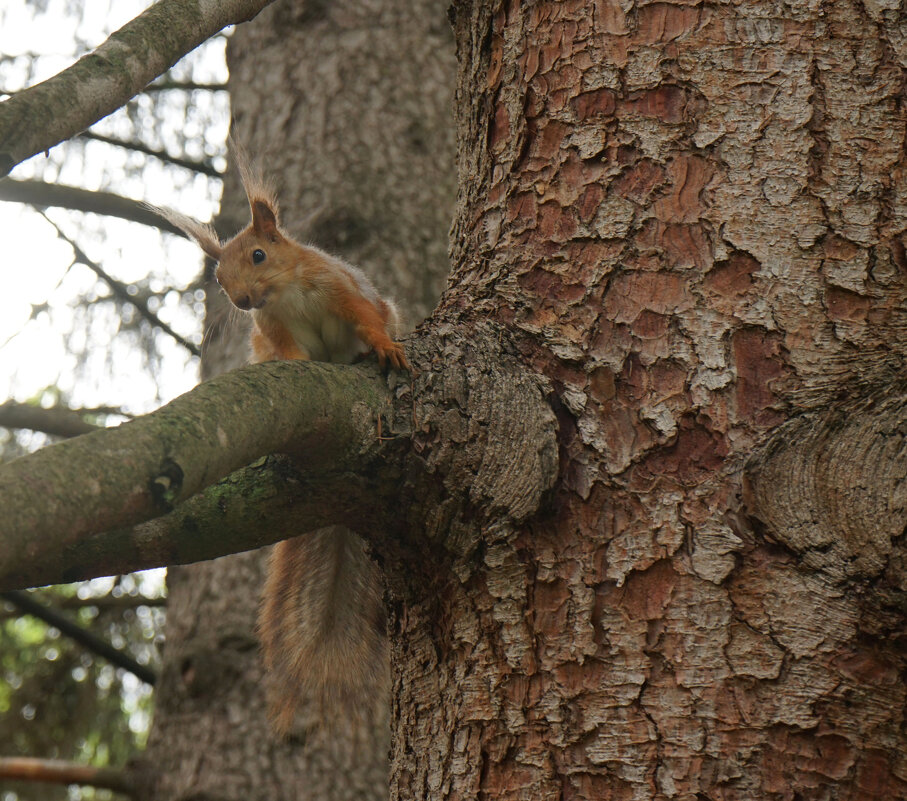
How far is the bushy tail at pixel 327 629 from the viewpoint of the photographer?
5.19 ft

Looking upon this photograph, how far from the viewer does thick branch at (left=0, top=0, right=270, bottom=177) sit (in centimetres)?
99

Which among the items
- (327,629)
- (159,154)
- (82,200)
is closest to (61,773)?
(327,629)

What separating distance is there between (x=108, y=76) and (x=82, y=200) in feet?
6.32

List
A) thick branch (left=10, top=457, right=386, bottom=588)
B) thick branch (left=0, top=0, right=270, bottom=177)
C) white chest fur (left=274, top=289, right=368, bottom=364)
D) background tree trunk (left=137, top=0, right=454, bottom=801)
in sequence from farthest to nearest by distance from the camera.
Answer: background tree trunk (left=137, top=0, right=454, bottom=801), white chest fur (left=274, top=289, right=368, bottom=364), thick branch (left=10, top=457, right=386, bottom=588), thick branch (left=0, top=0, right=270, bottom=177)

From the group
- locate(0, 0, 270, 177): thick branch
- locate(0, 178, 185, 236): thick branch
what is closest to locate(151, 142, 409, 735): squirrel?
locate(0, 0, 270, 177): thick branch

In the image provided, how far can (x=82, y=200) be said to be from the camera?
2910 millimetres

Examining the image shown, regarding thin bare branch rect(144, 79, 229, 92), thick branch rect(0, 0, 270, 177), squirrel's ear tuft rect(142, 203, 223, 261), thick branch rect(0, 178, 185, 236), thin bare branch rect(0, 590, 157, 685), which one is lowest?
thin bare branch rect(0, 590, 157, 685)

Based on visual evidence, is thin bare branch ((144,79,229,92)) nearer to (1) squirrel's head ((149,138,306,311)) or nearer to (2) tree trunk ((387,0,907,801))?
(1) squirrel's head ((149,138,306,311))

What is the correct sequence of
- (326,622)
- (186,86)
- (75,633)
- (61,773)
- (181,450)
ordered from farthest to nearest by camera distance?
(186,86) < (75,633) < (61,773) < (326,622) < (181,450)

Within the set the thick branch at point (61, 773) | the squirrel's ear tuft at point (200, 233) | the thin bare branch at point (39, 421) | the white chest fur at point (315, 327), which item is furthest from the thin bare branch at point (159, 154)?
the thick branch at point (61, 773)

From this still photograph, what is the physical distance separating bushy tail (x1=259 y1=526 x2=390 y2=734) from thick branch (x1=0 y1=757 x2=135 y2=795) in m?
0.87

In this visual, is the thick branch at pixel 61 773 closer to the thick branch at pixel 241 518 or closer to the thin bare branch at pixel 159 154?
the thick branch at pixel 241 518

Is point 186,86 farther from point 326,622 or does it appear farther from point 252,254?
point 326,622

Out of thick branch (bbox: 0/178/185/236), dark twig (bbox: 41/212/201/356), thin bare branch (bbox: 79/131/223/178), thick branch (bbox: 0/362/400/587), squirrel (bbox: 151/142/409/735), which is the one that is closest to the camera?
thick branch (bbox: 0/362/400/587)
